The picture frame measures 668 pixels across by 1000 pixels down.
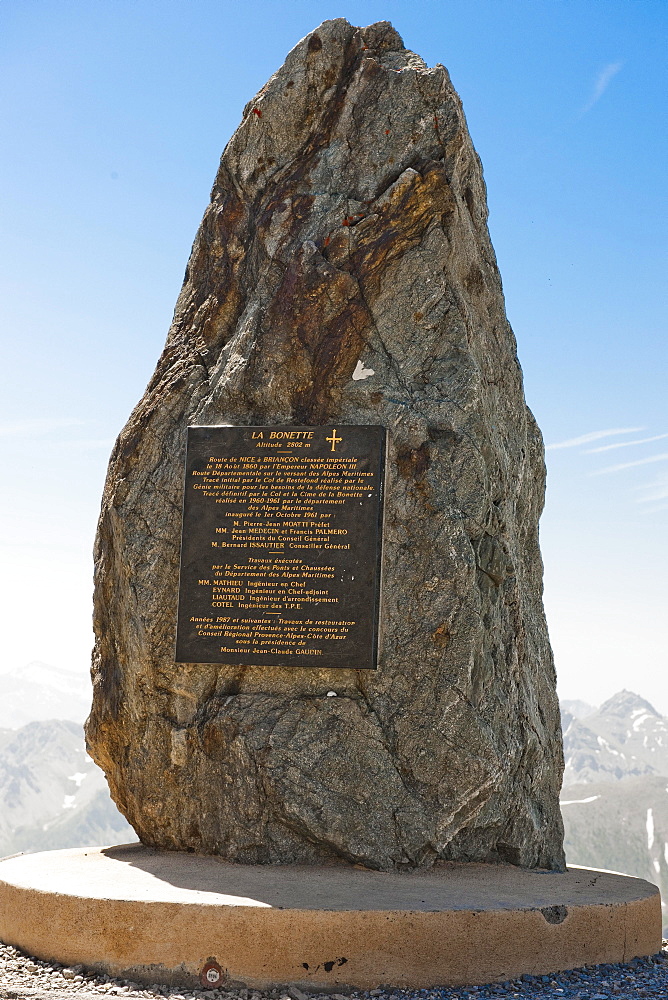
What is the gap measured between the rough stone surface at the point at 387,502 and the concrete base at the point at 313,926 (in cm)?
59

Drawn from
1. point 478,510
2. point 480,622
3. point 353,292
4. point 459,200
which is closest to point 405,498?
point 478,510

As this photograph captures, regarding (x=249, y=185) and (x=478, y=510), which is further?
(x=249, y=185)

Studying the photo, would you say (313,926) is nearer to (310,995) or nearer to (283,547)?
(310,995)

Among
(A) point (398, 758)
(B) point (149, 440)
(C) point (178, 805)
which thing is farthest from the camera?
(B) point (149, 440)

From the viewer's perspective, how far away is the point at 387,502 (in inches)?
235

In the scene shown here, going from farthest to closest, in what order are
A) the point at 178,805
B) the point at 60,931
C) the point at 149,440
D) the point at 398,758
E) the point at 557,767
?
the point at 557,767
the point at 149,440
the point at 178,805
the point at 398,758
the point at 60,931

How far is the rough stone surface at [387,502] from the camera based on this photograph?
18.5ft

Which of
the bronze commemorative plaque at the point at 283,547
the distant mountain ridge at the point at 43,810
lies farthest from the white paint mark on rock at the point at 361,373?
the distant mountain ridge at the point at 43,810

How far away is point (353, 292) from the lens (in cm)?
634

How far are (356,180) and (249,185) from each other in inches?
35.2

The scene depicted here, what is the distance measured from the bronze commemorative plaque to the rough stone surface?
141 mm

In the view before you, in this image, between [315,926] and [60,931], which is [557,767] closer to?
[315,926]

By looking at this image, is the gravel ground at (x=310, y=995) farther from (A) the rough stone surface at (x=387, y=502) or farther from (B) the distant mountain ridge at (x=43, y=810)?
(B) the distant mountain ridge at (x=43, y=810)

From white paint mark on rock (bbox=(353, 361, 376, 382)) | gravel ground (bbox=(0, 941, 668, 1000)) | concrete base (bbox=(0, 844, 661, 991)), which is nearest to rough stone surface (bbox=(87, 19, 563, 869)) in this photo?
white paint mark on rock (bbox=(353, 361, 376, 382))
